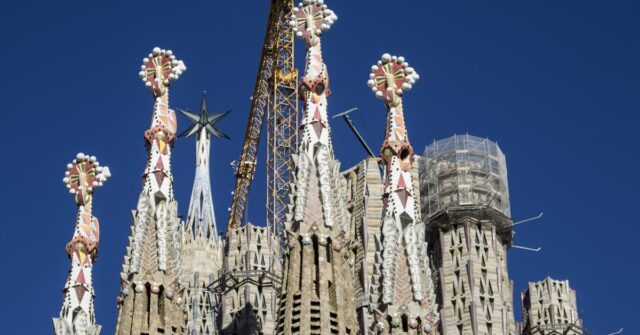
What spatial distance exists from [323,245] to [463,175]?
2696cm

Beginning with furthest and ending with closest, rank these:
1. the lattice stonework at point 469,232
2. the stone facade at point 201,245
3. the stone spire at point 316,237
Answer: the lattice stonework at point 469,232
the stone facade at point 201,245
the stone spire at point 316,237

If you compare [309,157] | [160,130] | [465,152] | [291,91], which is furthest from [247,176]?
[309,157]

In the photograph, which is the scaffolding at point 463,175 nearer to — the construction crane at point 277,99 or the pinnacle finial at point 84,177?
the construction crane at point 277,99

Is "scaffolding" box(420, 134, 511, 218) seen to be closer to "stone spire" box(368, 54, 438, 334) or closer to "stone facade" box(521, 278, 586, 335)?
"stone facade" box(521, 278, 586, 335)

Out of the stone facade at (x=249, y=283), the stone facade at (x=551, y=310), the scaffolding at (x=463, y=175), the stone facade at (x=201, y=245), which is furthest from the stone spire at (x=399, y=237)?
the stone facade at (x=551, y=310)

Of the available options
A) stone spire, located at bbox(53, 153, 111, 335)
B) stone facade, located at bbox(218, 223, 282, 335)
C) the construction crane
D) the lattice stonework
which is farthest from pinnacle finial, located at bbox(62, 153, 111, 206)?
the construction crane

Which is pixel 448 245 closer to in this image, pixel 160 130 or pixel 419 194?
pixel 419 194

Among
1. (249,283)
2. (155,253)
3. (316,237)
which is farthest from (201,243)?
(316,237)

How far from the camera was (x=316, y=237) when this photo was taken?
4703 cm

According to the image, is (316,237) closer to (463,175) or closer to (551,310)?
(551,310)

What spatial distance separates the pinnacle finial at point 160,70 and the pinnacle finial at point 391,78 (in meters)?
7.45

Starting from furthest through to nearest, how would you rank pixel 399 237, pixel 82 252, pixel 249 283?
1. pixel 249 283
2. pixel 82 252
3. pixel 399 237

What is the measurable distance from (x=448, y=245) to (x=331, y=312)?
2452 cm

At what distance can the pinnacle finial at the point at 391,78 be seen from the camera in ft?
173
